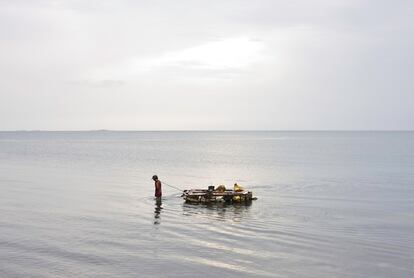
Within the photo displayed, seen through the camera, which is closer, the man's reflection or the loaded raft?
the man's reflection

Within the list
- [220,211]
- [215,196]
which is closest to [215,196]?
[215,196]

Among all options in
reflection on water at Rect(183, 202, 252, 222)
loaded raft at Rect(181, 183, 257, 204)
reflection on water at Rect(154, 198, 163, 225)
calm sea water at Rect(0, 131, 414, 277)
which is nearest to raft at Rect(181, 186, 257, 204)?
loaded raft at Rect(181, 183, 257, 204)

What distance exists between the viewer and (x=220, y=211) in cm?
3222

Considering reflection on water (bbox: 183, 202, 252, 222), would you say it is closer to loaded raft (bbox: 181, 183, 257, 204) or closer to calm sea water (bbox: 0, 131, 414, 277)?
calm sea water (bbox: 0, 131, 414, 277)

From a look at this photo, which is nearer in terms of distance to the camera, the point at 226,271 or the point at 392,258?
the point at 226,271

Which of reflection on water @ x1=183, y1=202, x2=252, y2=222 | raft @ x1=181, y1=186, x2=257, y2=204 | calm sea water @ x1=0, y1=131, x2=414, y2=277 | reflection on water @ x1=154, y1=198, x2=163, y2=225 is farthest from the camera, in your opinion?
raft @ x1=181, y1=186, x2=257, y2=204

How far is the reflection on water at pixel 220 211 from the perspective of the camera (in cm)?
2981

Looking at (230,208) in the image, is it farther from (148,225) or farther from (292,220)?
(148,225)

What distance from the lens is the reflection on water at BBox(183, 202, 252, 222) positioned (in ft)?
97.8

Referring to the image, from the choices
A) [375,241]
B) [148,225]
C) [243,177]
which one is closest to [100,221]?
[148,225]

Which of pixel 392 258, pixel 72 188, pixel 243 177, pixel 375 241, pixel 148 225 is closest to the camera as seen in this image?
pixel 392 258

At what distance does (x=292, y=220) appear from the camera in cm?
2845

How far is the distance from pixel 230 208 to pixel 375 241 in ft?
39.4

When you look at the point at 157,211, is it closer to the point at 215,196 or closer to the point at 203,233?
the point at 215,196
